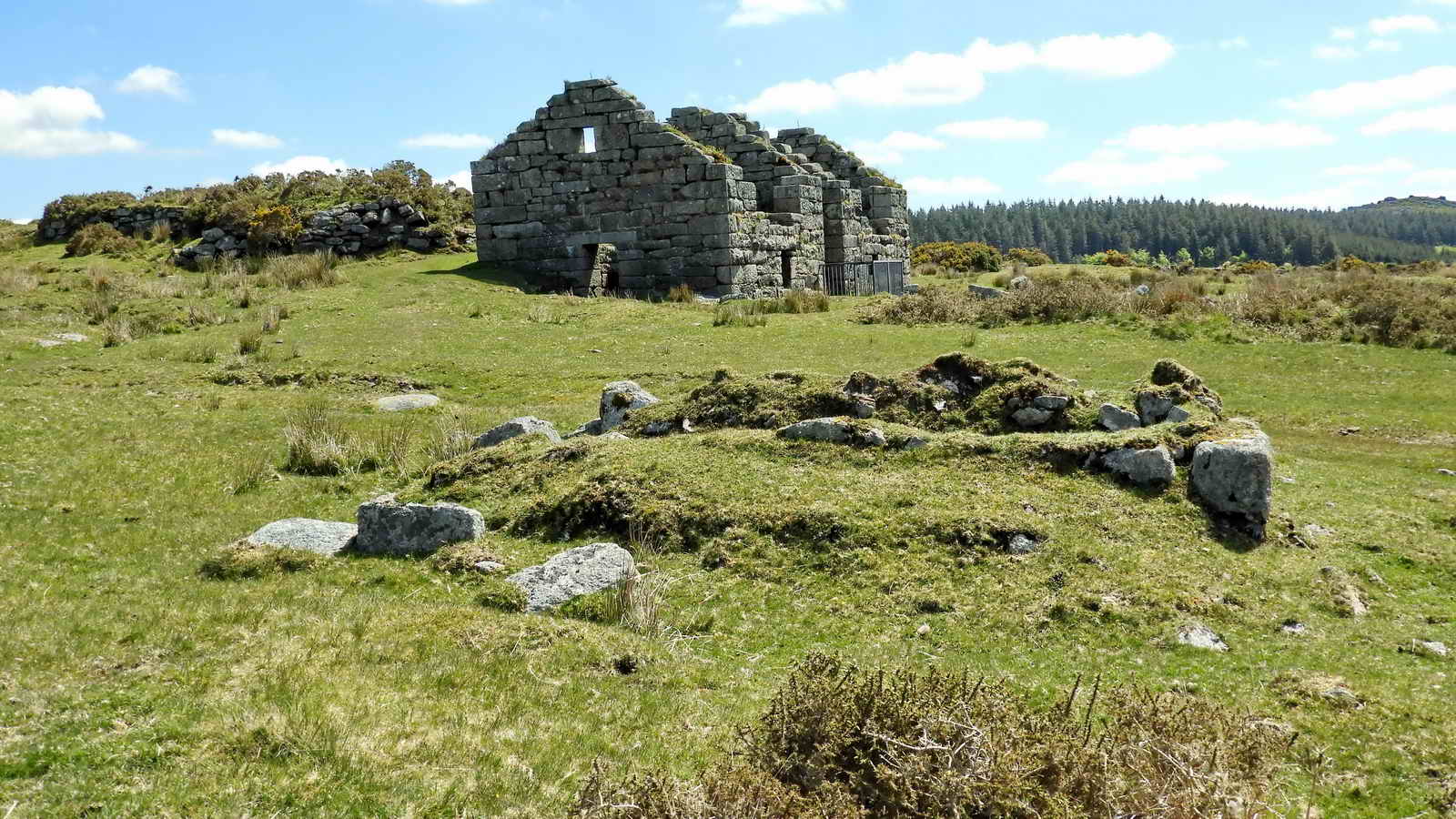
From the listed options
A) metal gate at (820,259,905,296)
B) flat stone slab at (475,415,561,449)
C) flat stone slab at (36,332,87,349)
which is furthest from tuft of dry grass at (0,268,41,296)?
metal gate at (820,259,905,296)

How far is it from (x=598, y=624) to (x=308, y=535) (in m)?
3.26

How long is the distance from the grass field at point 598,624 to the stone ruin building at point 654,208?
13.1m

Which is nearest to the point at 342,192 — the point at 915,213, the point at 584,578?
the point at 584,578

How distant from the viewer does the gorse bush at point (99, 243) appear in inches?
1182

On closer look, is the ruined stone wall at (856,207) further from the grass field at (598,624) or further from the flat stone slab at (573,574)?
the flat stone slab at (573,574)

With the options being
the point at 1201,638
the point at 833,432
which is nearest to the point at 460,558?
the point at 833,432

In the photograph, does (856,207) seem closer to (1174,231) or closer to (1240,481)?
(1240,481)

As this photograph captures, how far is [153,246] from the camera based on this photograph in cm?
3058

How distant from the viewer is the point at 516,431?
38.2 feet

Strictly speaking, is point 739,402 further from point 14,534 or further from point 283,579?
point 14,534

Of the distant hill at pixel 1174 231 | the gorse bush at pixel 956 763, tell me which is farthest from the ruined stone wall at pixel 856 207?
the distant hill at pixel 1174 231

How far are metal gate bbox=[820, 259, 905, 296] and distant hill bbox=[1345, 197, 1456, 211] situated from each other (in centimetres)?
17565

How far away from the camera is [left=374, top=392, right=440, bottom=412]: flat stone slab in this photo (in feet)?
47.9

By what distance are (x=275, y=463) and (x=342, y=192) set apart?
77.0 ft
